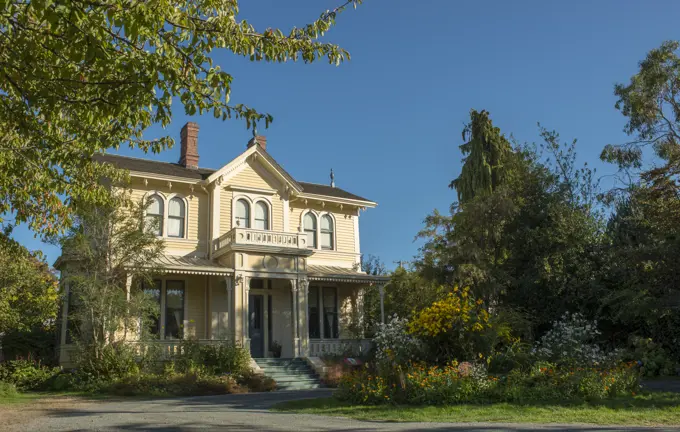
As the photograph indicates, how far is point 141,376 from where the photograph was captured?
682 inches

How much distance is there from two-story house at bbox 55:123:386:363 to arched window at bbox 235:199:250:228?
4 centimetres

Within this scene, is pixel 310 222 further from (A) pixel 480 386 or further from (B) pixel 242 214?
(A) pixel 480 386

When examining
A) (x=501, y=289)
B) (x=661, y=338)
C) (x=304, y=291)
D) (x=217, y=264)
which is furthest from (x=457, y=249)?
(x=217, y=264)

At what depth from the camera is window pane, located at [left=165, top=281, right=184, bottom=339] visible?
901 inches

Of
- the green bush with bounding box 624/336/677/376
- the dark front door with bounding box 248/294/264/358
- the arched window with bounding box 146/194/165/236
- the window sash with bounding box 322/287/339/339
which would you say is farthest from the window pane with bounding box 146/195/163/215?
the green bush with bounding box 624/336/677/376

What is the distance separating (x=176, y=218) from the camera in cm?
2392

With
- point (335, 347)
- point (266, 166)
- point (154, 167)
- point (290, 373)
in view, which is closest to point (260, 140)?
point (266, 166)

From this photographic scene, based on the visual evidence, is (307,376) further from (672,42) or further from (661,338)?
(672,42)

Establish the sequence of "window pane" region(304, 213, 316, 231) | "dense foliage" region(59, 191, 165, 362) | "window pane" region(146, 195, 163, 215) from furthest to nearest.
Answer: "window pane" region(304, 213, 316, 231) → "window pane" region(146, 195, 163, 215) → "dense foliage" region(59, 191, 165, 362)

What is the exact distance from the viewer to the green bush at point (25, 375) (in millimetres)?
18500

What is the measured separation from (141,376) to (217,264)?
22.5ft

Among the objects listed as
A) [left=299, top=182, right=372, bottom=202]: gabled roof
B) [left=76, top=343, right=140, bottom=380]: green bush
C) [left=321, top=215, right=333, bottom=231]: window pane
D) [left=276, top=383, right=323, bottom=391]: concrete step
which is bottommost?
[left=276, top=383, right=323, bottom=391]: concrete step

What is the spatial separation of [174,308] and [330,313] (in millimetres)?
6860

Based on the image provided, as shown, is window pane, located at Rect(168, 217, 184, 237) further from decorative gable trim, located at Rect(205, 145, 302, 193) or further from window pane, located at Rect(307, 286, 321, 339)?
window pane, located at Rect(307, 286, 321, 339)
